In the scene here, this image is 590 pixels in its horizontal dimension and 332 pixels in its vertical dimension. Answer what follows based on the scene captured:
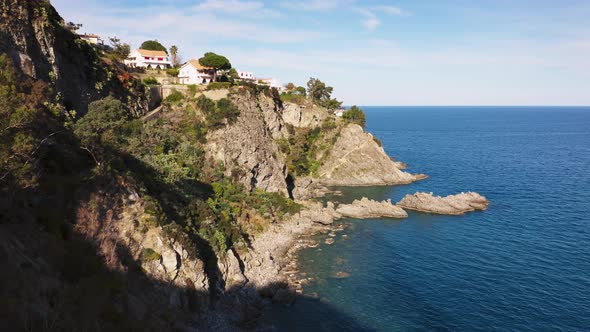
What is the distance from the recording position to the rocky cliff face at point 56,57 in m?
37.4

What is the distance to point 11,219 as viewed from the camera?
869 inches

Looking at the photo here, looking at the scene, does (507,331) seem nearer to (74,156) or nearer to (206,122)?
(74,156)

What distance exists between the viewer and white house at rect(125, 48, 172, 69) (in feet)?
281

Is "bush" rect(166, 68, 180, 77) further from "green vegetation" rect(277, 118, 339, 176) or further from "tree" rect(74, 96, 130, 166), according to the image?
"tree" rect(74, 96, 130, 166)

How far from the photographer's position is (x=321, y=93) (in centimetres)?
12738

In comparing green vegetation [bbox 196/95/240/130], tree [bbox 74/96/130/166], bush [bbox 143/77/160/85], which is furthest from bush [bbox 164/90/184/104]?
tree [bbox 74/96/130/166]

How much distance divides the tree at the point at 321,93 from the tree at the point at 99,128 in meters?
91.2

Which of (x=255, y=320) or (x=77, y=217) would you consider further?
(x=255, y=320)

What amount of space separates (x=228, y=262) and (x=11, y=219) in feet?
88.6

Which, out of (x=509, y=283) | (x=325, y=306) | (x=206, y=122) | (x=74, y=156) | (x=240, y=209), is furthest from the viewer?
(x=206, y=122)

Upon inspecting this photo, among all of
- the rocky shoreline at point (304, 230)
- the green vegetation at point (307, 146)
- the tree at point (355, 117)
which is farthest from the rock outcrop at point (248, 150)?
the tree at point (355, 117)

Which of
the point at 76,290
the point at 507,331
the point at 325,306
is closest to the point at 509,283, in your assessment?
the point at 507,331

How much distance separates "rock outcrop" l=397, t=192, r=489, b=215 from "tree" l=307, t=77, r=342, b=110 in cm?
5893

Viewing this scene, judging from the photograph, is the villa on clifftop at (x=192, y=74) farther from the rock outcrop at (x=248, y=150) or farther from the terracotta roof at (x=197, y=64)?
the rock outcrop at (x=248, y=150)
